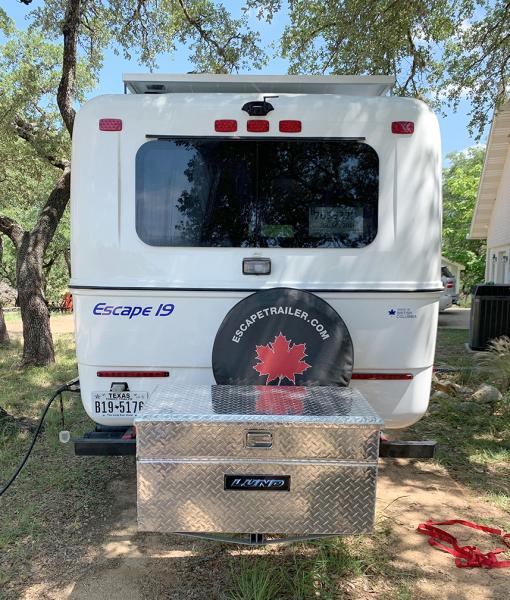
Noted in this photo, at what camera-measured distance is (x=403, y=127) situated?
123 inches

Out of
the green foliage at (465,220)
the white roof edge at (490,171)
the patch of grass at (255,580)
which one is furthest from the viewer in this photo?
the green foliage at (465,220)

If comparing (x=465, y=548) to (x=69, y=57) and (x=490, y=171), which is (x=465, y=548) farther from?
(x=490, y=171)

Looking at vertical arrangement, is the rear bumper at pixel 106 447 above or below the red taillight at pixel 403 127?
below

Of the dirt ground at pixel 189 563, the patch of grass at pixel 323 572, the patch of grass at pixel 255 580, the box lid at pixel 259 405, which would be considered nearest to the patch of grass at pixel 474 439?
the dirt ground at pixel 189 563

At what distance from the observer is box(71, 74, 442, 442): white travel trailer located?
312 cm

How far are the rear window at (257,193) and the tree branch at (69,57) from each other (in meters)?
5.37

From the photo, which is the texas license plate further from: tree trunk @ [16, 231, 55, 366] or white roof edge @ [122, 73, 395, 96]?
tree trunk @ [16, 231, 55, 366]

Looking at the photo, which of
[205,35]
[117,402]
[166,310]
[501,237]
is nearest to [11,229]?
[205,35]

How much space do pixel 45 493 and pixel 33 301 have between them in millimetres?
4676

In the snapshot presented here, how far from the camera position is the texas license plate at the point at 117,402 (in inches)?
126

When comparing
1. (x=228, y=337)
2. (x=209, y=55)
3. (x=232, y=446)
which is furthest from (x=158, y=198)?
(x=209, y=55)

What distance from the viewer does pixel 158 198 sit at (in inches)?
126

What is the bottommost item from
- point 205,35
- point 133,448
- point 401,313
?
point 133,448

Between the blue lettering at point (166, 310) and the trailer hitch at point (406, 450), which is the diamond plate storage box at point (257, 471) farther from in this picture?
the blue lettering at point (166, 310)
